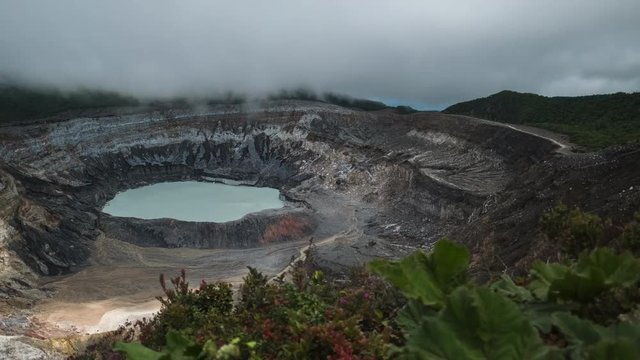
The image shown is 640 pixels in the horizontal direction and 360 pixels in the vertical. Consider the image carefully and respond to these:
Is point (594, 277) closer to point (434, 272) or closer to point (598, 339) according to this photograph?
point (598, 339)

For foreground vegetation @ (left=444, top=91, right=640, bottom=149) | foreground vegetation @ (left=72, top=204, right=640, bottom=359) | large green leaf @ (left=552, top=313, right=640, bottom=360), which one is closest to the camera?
large green leaf @ (left=552, top=313, right=640, bottom=360)

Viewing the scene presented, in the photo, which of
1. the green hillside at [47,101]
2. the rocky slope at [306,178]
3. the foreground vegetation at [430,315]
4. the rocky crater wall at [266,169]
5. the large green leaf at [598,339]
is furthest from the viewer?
the green hillside at [47,101]

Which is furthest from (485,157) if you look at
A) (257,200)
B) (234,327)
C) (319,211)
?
(234,327)

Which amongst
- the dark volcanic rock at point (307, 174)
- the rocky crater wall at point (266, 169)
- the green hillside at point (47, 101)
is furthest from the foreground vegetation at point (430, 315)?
the green hillside at point (47, 101)

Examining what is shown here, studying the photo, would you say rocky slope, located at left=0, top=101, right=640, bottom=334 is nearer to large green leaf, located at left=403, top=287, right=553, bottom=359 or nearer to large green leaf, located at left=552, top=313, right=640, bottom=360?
large green leaf, located at left=552, top=313, right=640, bottom=360

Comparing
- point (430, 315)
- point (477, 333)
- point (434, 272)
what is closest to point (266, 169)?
point (434, 272)

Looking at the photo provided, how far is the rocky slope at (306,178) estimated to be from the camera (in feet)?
109

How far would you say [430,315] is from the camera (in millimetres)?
4859

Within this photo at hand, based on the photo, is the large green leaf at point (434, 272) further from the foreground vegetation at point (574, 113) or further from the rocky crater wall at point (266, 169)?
the foreground vegetation at point (574, 113)

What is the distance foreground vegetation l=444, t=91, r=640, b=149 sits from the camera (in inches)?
2063

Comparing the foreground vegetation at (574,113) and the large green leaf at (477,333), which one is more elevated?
the foreground vegetation at (574,113)

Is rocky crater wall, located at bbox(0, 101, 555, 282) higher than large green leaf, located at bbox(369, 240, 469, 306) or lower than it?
lower

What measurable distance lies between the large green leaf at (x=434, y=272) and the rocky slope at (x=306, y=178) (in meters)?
14.6

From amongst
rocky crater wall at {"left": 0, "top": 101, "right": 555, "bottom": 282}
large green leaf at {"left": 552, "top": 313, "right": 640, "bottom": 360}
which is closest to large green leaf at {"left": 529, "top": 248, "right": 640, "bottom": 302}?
large green leaf at {"left": 552, "top": 313, "right": 640, "bottom": 360}
